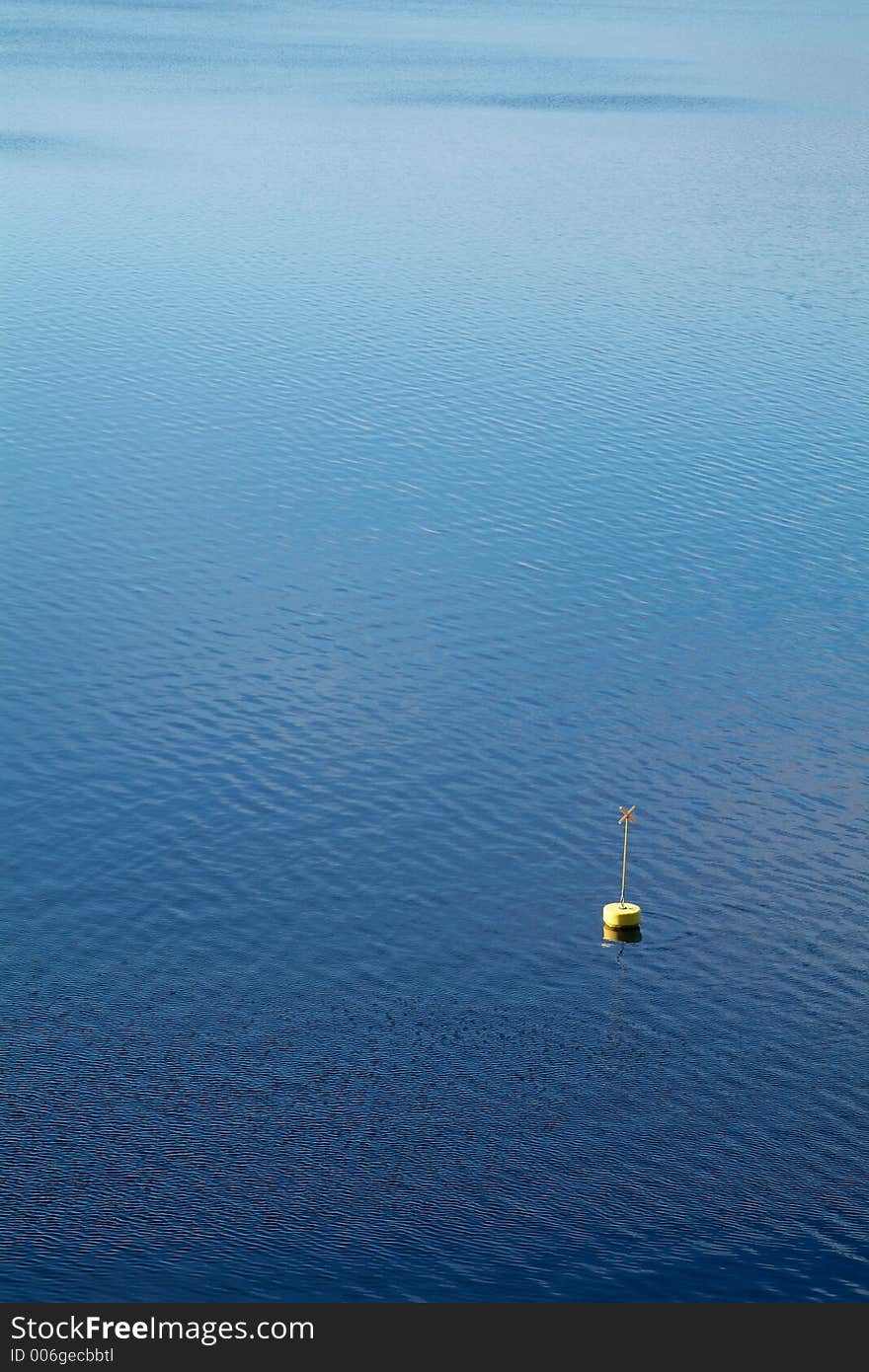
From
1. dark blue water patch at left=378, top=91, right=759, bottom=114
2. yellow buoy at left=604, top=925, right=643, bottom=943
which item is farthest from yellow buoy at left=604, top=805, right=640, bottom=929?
dark blue water patch at left=378, top=91, right=759, bottom=114

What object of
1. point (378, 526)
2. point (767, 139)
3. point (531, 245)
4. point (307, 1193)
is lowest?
point (307, 1193)

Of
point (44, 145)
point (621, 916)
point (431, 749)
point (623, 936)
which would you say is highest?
point (44, 145)

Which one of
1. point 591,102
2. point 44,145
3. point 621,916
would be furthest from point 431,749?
point 591,102

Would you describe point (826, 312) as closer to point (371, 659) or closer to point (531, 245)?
point (531, 245)

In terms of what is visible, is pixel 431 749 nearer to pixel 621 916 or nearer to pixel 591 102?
pixel 621 916

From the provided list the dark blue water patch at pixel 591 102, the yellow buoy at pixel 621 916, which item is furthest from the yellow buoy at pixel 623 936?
the dark blue water patch at pixel 591 102

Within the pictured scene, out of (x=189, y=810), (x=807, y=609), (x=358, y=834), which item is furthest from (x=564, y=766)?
(x=807, y=609)

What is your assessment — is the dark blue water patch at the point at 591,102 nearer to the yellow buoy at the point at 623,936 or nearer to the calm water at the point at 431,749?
the calm water at the point at 431,749

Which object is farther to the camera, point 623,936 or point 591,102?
point 591,102

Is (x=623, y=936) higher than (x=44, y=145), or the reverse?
(x=44, y=145)
